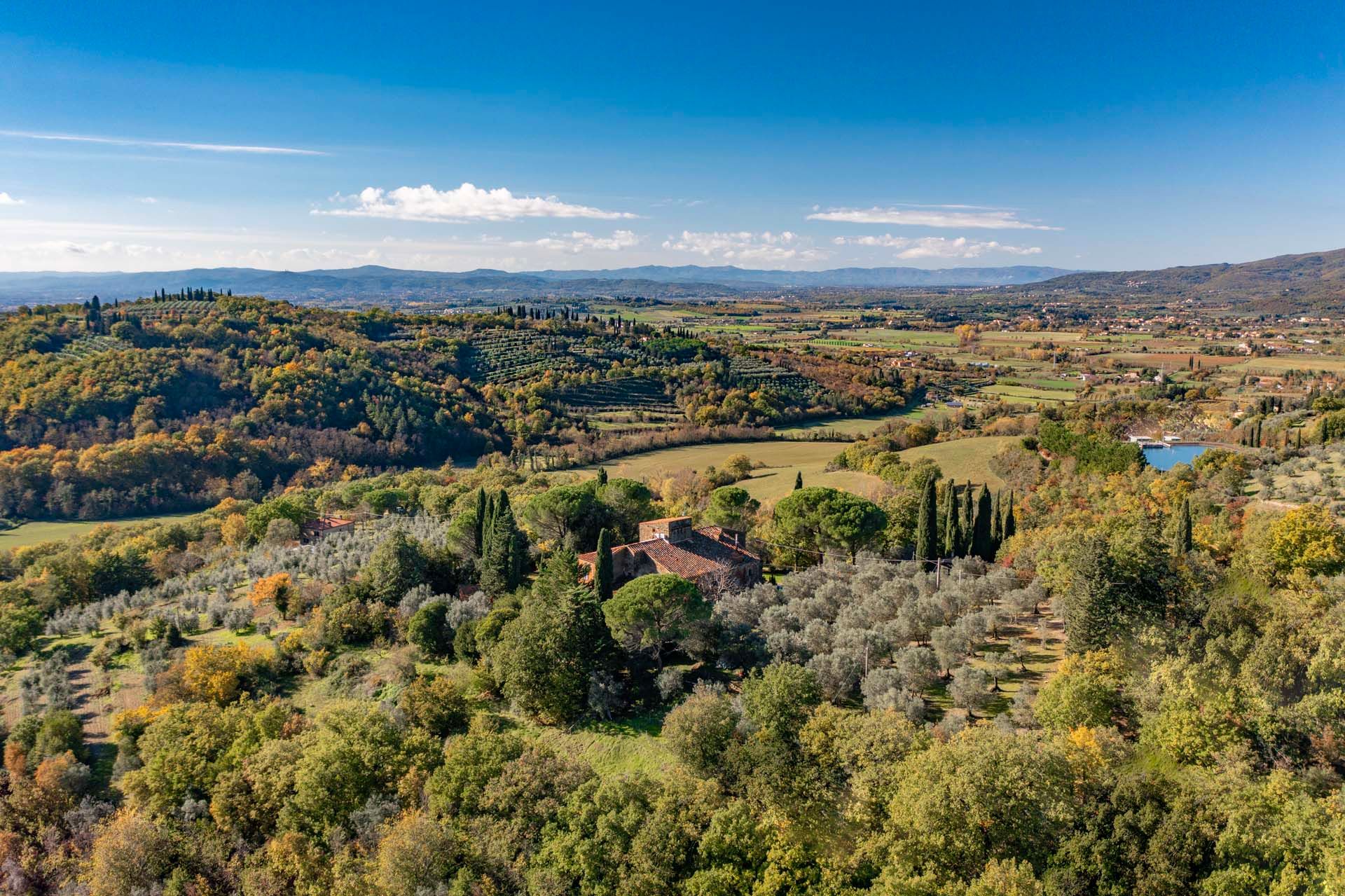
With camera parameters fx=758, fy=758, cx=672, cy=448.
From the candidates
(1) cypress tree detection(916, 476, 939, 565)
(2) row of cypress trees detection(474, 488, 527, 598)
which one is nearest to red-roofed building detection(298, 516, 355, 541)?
(2) row of cypress trees detection(474, 488, 527, 598)

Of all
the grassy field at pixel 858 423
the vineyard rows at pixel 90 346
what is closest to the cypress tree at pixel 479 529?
the grassy field at pixel 858 423

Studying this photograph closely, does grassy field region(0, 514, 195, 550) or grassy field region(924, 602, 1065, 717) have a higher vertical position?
grassy field region(924, 602, 1065, 717)

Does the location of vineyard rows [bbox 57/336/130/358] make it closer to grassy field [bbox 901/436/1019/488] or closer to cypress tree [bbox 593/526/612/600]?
cypress tree [bbox 593/526/612/600]

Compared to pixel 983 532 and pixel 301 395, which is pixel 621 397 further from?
pixel 983 532

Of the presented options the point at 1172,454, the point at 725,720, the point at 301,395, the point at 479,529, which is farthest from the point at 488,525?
the point at 301,395

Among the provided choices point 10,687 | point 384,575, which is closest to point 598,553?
point 384,575

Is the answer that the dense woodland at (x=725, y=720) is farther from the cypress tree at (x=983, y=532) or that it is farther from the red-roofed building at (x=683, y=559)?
the red-roofed building at (x=683, y=559)

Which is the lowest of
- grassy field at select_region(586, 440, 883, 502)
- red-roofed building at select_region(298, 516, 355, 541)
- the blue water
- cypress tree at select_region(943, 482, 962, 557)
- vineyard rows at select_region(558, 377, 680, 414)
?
red-roofed building at select_region(298, 516, 355, 541)
